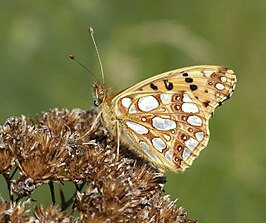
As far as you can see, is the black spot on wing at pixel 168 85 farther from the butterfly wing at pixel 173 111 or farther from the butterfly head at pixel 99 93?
the butterfly head at pixel 99 93

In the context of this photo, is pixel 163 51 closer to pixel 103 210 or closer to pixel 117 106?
pixel 117 106

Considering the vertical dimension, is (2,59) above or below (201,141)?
above

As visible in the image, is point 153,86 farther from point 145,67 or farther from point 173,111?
point 145,67

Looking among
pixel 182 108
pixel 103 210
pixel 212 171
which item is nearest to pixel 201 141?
pixel 182 108

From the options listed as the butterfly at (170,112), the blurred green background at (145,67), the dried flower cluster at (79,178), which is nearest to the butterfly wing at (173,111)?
the butterfly at (170,112)

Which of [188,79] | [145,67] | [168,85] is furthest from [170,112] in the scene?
[145,67]
